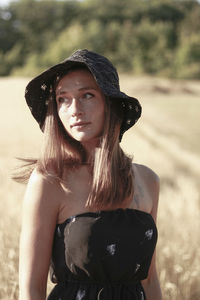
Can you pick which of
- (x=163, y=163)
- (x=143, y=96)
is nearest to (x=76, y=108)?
(x=163, y=163)

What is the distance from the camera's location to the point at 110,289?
1.78m

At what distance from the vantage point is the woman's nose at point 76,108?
5.99 ft

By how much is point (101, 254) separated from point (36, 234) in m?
0.26

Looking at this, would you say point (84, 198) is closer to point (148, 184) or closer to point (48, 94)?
point (148, 184)

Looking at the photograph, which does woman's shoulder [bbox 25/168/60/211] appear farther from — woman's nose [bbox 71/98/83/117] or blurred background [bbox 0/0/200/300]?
blurred background [bbox 0/0/200/300]

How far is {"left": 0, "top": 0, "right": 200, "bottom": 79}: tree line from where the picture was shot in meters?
49.7

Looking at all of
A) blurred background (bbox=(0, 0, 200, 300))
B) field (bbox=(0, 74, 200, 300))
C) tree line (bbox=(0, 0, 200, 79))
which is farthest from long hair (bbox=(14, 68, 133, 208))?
tree line (bbox=(0, 0, 200, 79))

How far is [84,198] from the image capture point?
5.82ft

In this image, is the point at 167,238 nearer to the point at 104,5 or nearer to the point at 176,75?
the point at 176,75

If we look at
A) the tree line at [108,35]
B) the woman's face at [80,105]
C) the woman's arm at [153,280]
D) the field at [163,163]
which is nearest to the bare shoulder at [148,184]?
the woman's arm at [153,280]

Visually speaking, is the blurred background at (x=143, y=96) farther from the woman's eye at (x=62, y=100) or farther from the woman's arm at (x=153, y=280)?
the woman's eye at (x=62, y=100)

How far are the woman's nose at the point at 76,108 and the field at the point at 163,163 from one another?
1205 millimetres

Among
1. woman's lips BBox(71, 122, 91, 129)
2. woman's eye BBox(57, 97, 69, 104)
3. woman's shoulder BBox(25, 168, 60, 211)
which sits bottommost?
woman's shoulder BBox(25, 168, 60, 211)

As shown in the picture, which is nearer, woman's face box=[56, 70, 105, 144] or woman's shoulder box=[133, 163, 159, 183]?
woman's face box=[56, 70, 105, 144]
